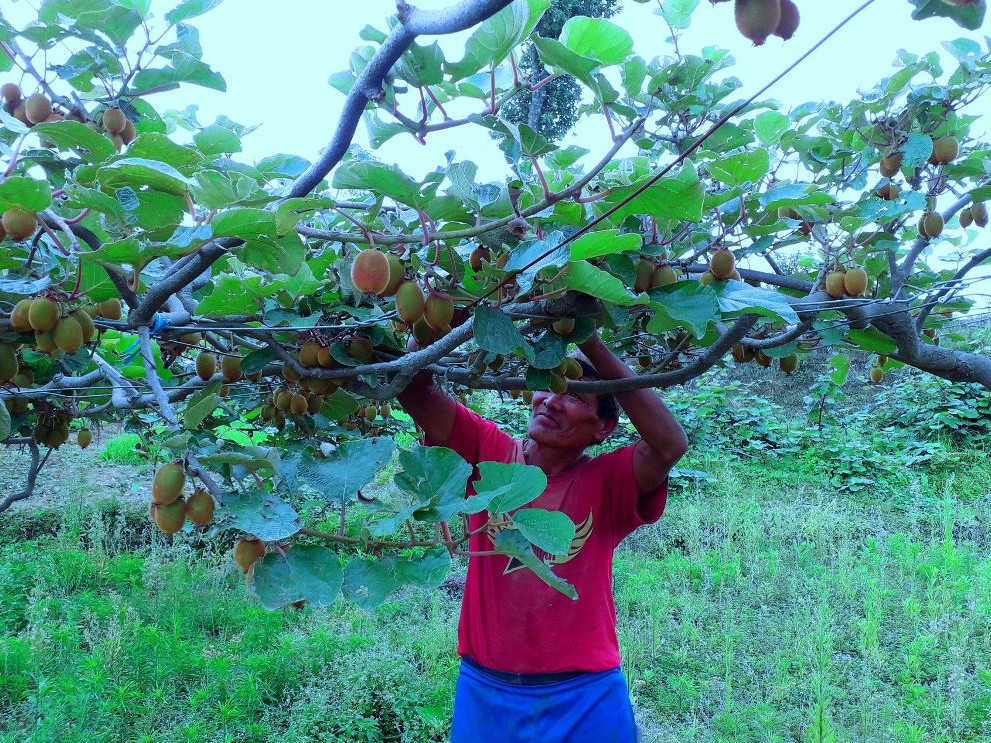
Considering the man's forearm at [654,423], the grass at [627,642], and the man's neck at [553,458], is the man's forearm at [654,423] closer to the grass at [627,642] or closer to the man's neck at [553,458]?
the man's neck at [553,458]

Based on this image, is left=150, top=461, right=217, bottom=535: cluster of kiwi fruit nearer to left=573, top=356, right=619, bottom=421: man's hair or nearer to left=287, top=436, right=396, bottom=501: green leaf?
left=287, top=436, right=396, bottom=501: green leaf

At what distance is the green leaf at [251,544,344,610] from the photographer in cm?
82

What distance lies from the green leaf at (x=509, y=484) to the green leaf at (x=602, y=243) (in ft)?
0.85

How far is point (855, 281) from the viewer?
1343mm

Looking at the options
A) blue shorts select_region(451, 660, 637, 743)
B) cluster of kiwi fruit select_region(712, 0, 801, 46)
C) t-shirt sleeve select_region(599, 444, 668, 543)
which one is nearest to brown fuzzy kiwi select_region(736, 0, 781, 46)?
cluster of kiwi fruit select_region(712, 0, 801, 46)

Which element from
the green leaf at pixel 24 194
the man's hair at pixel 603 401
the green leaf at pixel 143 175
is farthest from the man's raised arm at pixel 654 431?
the green leaf at pixel 24 194

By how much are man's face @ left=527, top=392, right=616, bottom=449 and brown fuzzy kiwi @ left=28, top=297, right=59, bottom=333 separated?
1101mm

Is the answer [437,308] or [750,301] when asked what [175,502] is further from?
[750,301]

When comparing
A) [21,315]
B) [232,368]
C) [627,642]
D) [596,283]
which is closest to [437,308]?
[596,283]

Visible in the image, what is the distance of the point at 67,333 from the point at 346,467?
439 millimetres

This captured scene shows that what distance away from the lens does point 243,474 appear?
37.5 inches

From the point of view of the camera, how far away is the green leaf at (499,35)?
85 centimetres

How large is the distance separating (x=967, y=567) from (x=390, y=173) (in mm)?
4501

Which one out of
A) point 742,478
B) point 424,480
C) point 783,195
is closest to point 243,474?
point 424,480
